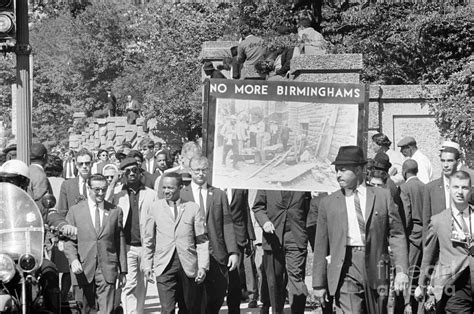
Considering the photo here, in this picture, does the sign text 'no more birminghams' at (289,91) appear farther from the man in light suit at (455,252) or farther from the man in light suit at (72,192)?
the man in light suit at (455,252)

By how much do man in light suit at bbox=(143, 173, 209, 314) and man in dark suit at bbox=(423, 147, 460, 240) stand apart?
2396 millimetres

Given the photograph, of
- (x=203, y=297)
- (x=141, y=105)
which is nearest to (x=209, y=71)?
(x=203, y=297)

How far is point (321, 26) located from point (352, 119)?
371 inches

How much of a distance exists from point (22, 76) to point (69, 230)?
219 cm

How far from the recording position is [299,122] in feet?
41.6

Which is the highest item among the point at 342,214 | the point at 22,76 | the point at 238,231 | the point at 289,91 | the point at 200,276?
the point at 22,76

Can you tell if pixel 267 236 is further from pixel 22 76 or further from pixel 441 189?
pixel 22 76

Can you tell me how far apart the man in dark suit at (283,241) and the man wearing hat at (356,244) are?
9.43 ft

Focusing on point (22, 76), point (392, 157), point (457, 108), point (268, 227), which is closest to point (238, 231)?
point (268, 227)

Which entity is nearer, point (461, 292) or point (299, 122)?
point (461, 292)

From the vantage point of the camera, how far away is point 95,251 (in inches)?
484

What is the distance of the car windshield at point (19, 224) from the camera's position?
9898 millimetres

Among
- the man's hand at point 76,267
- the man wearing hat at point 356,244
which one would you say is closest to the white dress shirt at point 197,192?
the man's hand at point 76,267

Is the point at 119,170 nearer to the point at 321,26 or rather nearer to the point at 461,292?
the point at 461,292
